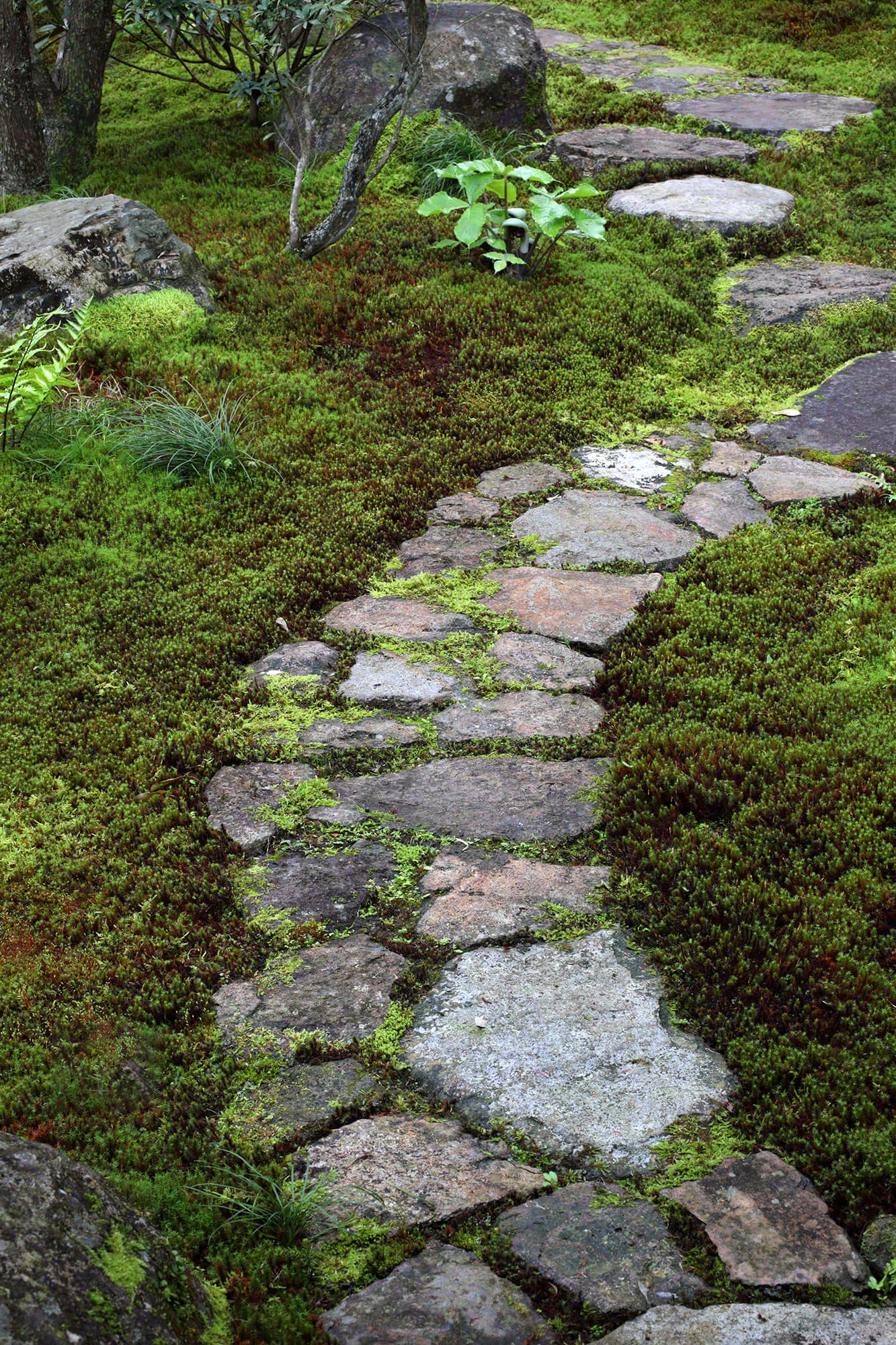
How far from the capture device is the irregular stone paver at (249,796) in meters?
3.59

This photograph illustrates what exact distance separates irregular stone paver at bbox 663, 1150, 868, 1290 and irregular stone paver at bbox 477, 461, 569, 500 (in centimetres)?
384

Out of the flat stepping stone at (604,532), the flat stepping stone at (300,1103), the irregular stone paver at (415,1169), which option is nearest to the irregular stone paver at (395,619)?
the flat stepping stone at (604,532)

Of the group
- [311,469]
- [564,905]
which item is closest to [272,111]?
[311,469]

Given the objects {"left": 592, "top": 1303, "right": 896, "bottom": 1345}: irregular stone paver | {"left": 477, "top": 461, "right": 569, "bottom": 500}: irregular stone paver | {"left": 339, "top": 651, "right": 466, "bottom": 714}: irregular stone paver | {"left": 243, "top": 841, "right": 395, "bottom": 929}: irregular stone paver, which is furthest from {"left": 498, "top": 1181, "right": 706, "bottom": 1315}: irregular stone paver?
{"left": 477, "top": 461, "right": 569, "bottom": 500}: irregular stone paver

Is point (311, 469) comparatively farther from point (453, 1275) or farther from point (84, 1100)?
point (453, 1275)

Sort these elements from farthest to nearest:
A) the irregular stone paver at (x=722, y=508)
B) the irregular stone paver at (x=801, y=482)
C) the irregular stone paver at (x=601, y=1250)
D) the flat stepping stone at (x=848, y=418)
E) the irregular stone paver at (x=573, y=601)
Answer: the flat stepping stone at (x=848, y=418) < the irregular stone paver at (x=801, y=482) < the irregular stone paver at (x=722, y=508) < the irregular stone paver at (x=573, y=601) < the irregular stone paver at (x=601, y=1250)

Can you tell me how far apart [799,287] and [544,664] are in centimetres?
483

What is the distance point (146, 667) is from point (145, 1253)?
109 inches

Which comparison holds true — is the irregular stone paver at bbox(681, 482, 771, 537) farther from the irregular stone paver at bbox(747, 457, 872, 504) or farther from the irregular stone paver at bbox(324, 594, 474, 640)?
the irregular stone paver at bbox(324, 594, 474, 640)

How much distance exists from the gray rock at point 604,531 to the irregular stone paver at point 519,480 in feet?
0.54

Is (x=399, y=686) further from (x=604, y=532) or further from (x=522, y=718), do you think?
(x=604, y=532)

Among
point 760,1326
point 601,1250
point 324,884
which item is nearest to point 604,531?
point 324,884

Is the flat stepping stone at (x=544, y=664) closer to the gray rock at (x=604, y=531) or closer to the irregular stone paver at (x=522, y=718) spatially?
the irregular stone paver at (x=522, y=718)

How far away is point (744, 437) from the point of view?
6.24m
